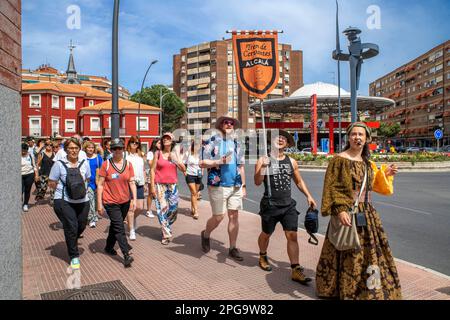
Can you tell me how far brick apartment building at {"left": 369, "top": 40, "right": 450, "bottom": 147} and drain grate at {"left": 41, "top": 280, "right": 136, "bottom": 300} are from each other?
64758mm

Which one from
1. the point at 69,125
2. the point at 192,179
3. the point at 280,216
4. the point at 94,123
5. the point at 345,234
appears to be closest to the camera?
the point at 345,234

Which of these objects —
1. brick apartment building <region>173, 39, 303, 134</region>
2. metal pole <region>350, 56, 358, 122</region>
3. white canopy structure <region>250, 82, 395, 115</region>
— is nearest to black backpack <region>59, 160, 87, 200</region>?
metal pole <region>350, 56, 358, 122</region>

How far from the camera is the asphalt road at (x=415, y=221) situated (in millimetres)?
5251

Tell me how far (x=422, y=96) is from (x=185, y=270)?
88.3 meters

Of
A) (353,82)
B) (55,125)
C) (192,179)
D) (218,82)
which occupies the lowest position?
(192,179)

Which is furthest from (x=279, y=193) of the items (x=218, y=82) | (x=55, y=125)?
(x=218, y=82)

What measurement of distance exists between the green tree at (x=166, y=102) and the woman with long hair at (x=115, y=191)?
6023cm

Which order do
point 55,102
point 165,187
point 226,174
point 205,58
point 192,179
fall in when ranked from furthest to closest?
point 205,58, point 55,102, point 192,179, point 165,187, point 226,174

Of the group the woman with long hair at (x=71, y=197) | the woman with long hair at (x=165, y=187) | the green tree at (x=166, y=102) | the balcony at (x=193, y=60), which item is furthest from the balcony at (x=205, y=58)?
the woman with long hair at (x=71, y=197)

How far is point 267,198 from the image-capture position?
4324 mm

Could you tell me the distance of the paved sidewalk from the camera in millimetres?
3814

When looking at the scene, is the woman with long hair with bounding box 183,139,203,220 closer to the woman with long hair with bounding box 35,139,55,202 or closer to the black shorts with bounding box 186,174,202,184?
the black shorts with bounding box 186,174,202,184

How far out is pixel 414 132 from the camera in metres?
85.0

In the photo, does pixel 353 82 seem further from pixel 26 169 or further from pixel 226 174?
pixel 26 169
